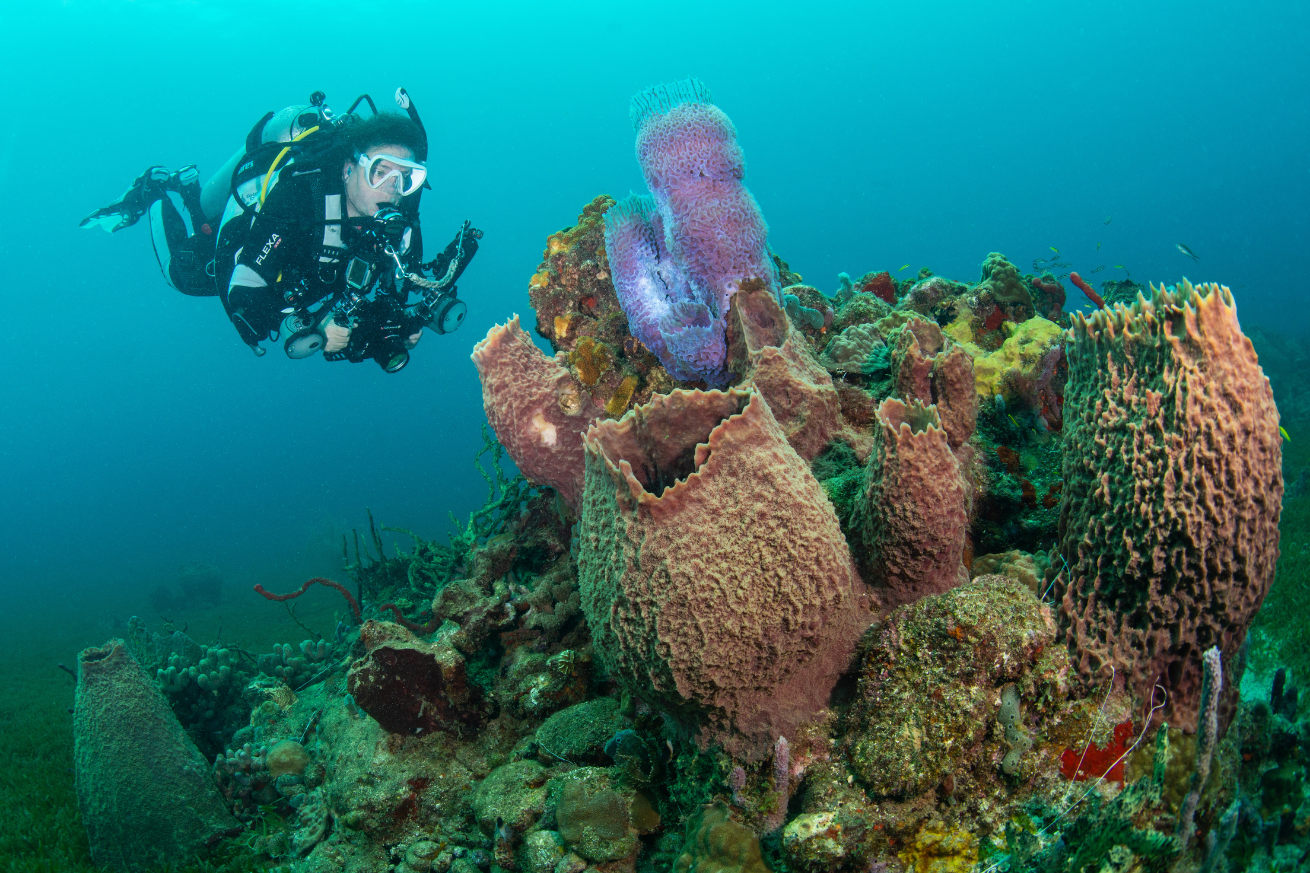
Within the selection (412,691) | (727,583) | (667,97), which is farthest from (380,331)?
(727,583)

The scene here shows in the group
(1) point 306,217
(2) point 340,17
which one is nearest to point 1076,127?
(2) point 340,17

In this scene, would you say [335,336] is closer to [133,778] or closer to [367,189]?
[367,189]

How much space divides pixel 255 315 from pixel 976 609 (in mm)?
8332

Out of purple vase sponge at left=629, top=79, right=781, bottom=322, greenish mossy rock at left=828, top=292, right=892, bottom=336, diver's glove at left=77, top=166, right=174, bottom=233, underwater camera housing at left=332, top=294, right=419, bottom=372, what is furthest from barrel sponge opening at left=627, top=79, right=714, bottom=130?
diver's glove at left=77, top=166, right=174, bottom=233

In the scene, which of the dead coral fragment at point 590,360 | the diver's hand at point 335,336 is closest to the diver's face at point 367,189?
the diver's hand at point 335,336

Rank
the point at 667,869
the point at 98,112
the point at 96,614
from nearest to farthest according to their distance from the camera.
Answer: the point at 667,869 → the point at 96,614 → the point at 98,112

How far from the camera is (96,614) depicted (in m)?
19.0

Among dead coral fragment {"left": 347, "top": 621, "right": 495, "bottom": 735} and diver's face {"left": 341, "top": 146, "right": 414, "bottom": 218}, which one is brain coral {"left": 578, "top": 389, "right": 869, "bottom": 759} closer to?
dead coral fragment {"left": 347, "top": 621, "right": 495, "bottom": 735}

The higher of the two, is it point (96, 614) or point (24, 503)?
point (24, 503)

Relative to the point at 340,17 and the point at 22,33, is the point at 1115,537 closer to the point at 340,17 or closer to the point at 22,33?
the point at 340,17

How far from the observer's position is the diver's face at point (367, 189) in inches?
289

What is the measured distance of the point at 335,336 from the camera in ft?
23.4

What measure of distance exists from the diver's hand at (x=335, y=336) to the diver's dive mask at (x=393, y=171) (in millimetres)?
1843

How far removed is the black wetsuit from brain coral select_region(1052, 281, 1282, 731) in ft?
23.4
